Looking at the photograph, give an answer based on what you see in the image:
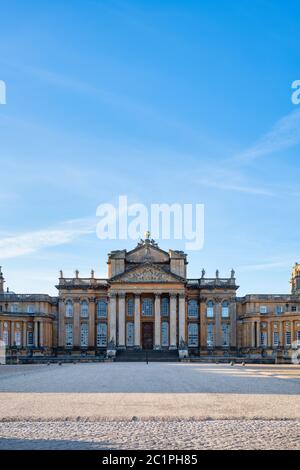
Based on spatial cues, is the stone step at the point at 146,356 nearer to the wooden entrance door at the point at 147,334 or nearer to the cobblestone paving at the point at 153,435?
the wooden entrance door at the point at 147,334

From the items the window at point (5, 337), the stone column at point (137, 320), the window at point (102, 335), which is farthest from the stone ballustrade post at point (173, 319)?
the window at point (5, 337)

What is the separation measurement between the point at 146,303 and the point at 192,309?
6.73 metres

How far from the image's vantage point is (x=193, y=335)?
8975cm

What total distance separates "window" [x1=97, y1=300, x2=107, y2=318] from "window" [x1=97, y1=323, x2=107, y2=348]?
1.20 meters

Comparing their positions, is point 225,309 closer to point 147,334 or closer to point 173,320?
point 173,320

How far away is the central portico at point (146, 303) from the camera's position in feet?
281

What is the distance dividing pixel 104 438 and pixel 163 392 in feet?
42.1

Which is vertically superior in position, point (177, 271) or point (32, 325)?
point (177, 271)

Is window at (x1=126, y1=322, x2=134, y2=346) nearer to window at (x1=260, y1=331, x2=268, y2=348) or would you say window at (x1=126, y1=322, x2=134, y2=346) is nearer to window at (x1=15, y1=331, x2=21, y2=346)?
window at (x1=15, y1=331, x2=21, y2=346)

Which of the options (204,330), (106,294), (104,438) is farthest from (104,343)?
(104,438)

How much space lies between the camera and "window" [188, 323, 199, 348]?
292 feet

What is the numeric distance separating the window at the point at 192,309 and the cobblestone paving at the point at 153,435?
A: 2911 inches

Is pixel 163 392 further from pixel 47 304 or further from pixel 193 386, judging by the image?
pixel 47 304

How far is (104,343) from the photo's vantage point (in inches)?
3521
